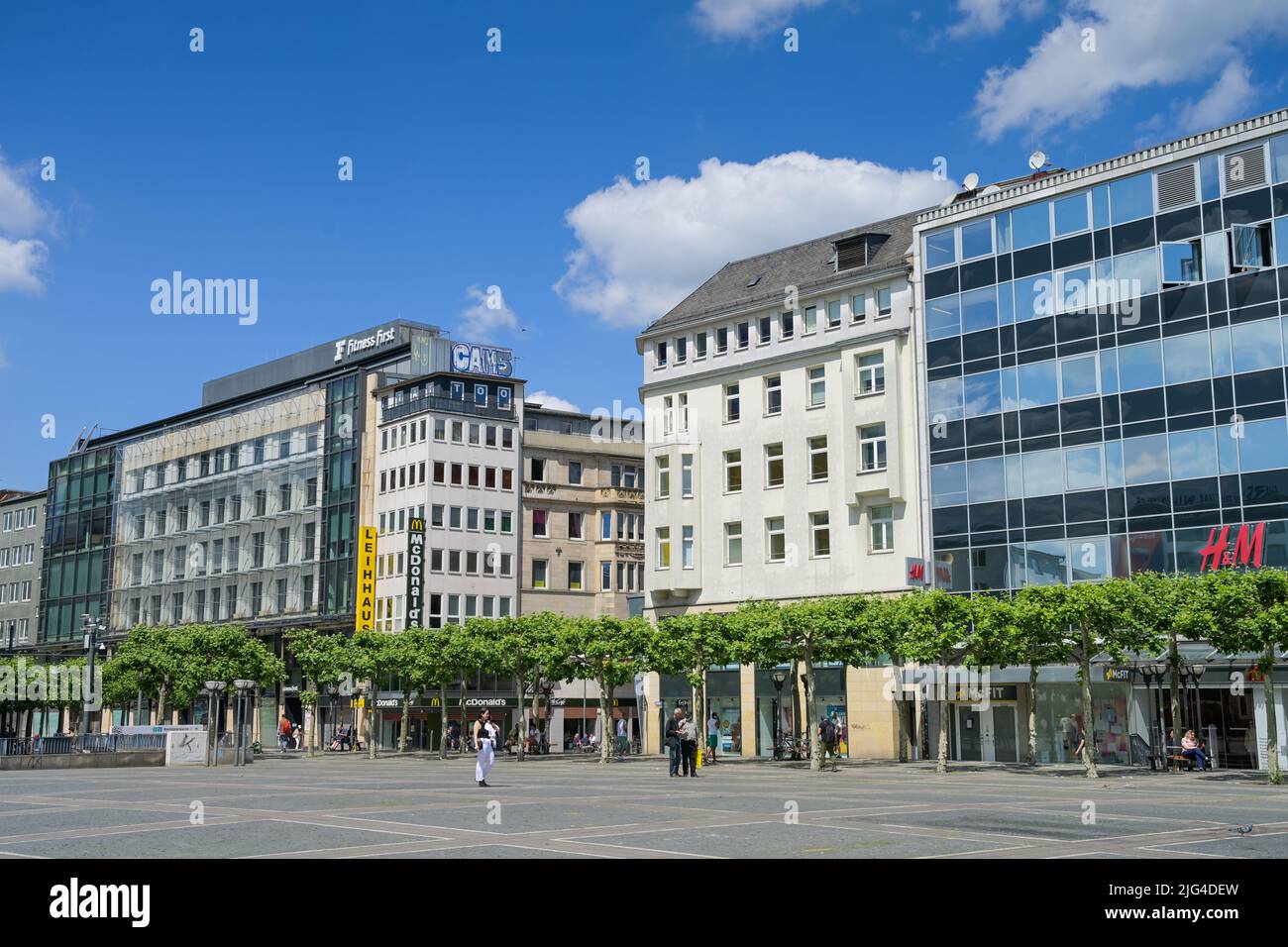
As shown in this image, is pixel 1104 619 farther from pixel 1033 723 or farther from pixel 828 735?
pixel 828 735

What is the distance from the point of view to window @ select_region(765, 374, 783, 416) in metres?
62.3

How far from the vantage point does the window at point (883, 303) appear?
58250 mm

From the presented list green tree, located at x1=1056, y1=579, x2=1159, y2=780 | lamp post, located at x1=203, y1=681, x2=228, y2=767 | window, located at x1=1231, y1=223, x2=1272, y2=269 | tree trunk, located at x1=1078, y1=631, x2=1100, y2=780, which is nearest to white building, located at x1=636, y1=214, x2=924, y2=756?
tree trunk, located at x1=1078, y1=631, x2=1100, y2=780

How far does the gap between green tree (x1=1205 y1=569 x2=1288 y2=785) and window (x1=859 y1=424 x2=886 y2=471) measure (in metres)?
20.8

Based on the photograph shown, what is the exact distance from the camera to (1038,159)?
58.4m

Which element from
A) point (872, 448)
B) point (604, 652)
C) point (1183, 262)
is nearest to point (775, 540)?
point (872, 448)

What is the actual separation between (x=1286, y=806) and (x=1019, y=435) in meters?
27.4

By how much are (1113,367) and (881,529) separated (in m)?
11.9

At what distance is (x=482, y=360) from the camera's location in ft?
303

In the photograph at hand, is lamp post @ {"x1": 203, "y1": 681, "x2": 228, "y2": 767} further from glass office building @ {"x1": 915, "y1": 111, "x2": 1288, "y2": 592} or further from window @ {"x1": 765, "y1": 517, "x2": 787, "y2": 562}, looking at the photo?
glass office building @ {"x1": 915, "y1": 111, "x2": 1288, "y2": 592}

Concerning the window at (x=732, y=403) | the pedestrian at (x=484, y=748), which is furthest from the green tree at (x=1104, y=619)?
the window at (x=732, y=403)
